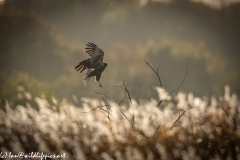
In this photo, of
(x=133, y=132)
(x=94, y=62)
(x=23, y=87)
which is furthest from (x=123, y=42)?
(x=133, y=132)

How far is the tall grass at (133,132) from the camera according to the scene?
3.67 m

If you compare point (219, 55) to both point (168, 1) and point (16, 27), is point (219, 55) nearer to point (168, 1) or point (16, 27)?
point (168, 1)

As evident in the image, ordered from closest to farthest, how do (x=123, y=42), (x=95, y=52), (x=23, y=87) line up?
(x=95, y=52) → (x=23, y=87) → (x=123, y=42)

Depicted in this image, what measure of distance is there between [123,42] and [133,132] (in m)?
13.3

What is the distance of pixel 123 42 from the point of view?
17.2m

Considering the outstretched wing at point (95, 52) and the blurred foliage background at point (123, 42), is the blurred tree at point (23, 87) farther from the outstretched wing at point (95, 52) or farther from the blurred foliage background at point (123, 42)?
the outstretched wing at point (95, 52)

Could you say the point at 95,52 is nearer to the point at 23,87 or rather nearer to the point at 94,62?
the point at 94,62

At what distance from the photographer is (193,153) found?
347 centimetres

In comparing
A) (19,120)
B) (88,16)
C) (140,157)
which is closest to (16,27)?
(88,16)

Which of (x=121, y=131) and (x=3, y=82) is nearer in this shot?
(x=121, y=131)

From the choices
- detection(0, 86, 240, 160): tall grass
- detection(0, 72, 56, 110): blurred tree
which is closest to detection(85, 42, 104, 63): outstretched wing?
detection(0, 86, 240, 160): tall grass

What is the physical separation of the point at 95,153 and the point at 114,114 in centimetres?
93

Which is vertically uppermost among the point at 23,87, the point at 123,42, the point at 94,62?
the point at 123,42

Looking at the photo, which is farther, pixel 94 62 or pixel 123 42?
pixel 123 42
